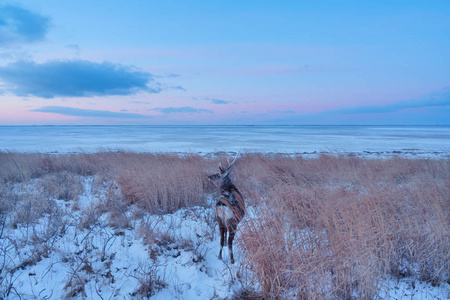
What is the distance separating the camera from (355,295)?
7.93ft

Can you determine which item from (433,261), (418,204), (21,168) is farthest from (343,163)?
(21,168)

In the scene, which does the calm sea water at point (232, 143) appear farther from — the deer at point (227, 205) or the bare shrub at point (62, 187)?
the bare shrub at point (62, 187)

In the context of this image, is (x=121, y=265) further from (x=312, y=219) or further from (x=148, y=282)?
(x=312, y=219)

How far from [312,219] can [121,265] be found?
2.59 metres

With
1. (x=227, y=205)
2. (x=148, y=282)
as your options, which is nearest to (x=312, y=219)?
(x=227, y=205)

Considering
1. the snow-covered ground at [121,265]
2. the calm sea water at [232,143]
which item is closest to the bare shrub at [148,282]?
the snow-covered ground at [121,265]

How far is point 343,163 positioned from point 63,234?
9633 millimetres

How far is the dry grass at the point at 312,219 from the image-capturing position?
8.02 ft

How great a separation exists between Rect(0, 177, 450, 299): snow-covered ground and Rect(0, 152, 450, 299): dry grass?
0.15 metres

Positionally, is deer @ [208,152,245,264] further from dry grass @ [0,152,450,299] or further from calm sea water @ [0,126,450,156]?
calm sea water @ [0,126,450,156]

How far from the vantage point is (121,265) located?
9.87 ft

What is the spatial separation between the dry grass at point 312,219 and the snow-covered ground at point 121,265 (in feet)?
0.50

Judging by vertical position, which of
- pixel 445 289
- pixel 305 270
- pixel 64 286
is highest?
pixel 305 270

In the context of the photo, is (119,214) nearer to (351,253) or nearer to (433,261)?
(351,253)
